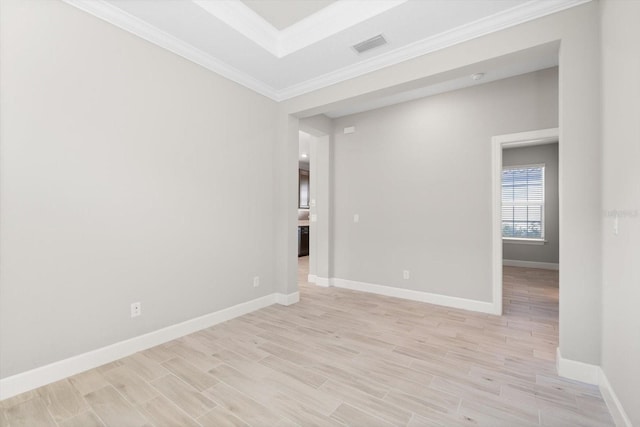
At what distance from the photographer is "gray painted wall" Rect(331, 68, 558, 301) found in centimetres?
350

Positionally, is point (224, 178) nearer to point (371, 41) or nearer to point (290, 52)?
point (290, 52)

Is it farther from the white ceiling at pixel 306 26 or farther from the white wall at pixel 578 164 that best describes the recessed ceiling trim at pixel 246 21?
the white wall at pixel 578 164

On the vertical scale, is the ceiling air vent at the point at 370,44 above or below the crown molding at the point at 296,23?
below

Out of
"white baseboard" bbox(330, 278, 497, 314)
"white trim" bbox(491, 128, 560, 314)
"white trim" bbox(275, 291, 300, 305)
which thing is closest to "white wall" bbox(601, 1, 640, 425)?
"white trim" bbox(491, 128, 560, 314)

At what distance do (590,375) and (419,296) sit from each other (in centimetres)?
205

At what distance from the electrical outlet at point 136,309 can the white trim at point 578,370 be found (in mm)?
3419

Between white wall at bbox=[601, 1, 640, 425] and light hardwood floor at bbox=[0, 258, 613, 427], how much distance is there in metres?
0.39

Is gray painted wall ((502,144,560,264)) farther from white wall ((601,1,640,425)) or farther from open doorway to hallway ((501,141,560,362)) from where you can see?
white wall ((601,1,640,425))

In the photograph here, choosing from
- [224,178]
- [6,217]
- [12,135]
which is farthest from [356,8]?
[6,217]

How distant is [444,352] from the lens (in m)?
2.49

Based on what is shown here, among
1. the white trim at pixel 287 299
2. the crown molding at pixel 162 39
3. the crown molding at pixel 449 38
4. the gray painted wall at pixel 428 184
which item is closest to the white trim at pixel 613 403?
the gray painted wall at pixel 428 184

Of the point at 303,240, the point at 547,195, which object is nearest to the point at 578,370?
the point at 547,195

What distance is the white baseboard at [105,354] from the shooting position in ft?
6.05

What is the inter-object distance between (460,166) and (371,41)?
2.00 m
